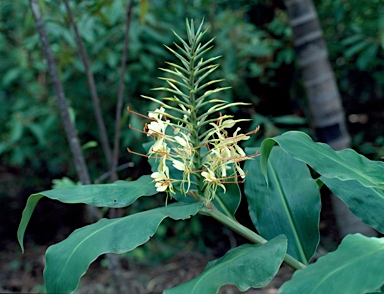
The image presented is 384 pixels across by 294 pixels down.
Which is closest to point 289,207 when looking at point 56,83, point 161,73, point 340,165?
point 340,165

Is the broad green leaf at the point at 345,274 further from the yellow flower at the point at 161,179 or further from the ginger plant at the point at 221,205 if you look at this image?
the yellow flower at the point at 161,179

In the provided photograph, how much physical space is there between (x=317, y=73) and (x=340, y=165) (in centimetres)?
130

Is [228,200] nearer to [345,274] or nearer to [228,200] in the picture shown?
[228,200]

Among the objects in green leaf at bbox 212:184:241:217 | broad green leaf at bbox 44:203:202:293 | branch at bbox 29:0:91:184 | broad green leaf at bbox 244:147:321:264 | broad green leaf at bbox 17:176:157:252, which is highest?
branch at bbox 29:0:91:184

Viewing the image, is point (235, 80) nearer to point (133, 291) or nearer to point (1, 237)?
point (133, 291)

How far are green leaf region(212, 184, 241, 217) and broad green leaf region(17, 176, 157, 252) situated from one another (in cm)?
16

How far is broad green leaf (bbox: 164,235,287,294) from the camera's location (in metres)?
0.81

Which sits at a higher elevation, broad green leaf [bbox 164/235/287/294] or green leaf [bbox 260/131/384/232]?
green leaf [bbox 260/131/384/232]

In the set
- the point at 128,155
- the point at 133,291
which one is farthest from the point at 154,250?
the point at 128,155

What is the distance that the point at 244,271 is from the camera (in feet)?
2.76

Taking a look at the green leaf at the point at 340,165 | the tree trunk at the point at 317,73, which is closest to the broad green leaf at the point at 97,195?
the green leaf at the point at 340,165

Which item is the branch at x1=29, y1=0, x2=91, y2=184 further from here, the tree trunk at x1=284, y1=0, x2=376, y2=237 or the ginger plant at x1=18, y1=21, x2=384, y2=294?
the tree trunk at x1=284, y1=0, x2=376, y2=237

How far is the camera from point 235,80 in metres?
2.76

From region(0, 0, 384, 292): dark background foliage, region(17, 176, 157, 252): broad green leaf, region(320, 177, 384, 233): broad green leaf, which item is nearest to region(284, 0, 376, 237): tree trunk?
region(0, 0, 384, 292): dark background foliage
